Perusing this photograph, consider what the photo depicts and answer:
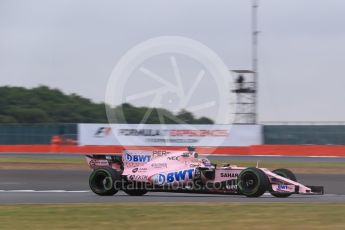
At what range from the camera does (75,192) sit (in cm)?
1712

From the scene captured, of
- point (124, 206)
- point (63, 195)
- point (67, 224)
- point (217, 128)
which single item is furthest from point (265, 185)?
point (217, 128)

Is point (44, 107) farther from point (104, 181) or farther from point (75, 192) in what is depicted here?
point (104, 181)

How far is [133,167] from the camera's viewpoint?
16.6 m

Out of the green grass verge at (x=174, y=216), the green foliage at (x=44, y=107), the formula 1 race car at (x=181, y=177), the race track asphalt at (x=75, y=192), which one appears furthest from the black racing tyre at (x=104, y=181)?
the green foliage at (x=44, y=107)

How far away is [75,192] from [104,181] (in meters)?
1.06

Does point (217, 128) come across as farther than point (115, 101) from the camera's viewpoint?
Yes

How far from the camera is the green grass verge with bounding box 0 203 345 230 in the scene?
10391mm

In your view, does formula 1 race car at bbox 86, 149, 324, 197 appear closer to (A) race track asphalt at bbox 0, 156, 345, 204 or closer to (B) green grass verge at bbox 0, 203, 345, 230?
(A) race track asphalt at bbox 0, 156, 345, 204

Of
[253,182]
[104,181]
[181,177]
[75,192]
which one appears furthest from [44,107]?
[253,182]

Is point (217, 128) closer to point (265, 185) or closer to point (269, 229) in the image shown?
point (265, 185)

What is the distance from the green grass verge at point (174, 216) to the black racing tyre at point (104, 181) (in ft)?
9.78

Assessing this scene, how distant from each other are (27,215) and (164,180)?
4.86 m

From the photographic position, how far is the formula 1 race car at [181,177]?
1524 cm

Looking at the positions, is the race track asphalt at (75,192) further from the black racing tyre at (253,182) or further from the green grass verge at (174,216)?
the green grass verge at (174,216)
